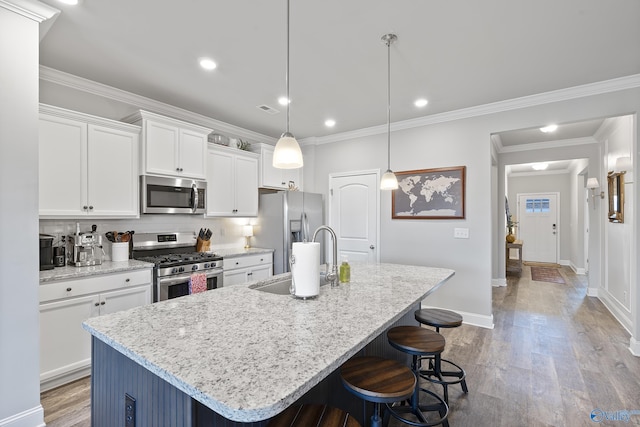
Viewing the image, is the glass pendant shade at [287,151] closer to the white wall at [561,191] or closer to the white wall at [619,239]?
the white wall at [619,239]

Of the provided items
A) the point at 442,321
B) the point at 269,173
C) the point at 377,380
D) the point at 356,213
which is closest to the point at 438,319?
the point at 442,321

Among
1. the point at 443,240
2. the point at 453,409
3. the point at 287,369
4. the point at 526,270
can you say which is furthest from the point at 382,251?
the point at 526,270

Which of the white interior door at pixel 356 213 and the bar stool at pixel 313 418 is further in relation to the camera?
the white interior door at pixel 356 213

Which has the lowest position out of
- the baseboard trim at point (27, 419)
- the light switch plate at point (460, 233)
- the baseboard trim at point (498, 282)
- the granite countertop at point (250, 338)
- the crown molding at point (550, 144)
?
the baseboard trim at point (498, 282)

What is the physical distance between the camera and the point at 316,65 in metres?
2.70

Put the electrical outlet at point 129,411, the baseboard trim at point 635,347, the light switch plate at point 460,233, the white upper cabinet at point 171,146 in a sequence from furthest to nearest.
Answer: 1. the light switch plate at point 460,233
2. the white upper cabinet at point 171,146
3. the baseboard trim at point 635,347
4. the electrical outlet at point 129,411

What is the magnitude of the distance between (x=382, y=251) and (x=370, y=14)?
3.12 m

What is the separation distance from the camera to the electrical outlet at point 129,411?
119 cm

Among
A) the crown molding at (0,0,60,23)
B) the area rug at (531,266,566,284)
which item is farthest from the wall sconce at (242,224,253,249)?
the area rug at (531,266,566,284)

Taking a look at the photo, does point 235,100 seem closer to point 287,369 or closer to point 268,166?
point 268,166

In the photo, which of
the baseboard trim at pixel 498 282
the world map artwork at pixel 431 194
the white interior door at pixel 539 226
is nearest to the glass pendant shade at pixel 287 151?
the world map artwork at pixel 431 194

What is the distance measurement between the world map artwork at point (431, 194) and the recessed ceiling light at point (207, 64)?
9.00 feet

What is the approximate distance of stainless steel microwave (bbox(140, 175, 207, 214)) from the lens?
3178 mm

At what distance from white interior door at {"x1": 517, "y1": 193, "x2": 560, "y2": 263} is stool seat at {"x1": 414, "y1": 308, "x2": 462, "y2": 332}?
7.66 m
